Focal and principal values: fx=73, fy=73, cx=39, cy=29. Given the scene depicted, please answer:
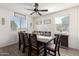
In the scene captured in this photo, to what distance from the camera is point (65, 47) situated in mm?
3771

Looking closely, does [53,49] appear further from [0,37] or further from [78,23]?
[0,37]

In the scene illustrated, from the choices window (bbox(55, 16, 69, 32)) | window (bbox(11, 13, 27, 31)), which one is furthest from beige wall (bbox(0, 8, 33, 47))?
window (bbox(55, 16, 69, 32))

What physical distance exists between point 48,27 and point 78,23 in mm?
1783

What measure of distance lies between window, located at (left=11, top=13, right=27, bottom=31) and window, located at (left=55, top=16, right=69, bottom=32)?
2239mm

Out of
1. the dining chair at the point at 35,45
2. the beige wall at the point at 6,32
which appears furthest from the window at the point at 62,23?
the beige wall at the point at 6,32

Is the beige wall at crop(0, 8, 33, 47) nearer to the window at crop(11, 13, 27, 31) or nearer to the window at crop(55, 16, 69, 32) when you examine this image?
the window at crop(11, 13, 27, 31)

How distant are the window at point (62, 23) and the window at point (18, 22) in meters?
2.24

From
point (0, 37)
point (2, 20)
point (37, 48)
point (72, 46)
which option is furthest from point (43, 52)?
point (2, 20)

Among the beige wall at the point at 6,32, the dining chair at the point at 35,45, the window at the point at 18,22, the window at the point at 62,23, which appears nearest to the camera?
the dining chair at the point at 35,45

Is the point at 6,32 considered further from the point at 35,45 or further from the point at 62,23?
the point at 62,23

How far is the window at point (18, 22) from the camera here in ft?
14.9

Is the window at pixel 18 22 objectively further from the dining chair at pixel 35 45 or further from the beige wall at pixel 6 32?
the dining chair at pixel 35 45

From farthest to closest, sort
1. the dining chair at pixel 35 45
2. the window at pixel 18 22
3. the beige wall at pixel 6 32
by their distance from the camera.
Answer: the window at pixel 18 22 < the beige wall at pixel 6 32 < the dining chair at pixel 35 45

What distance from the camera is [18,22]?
187 inches
